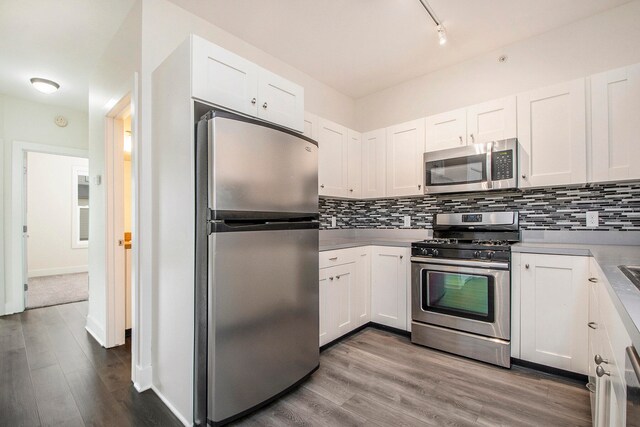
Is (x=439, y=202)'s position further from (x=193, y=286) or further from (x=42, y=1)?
(x=42, y=1)

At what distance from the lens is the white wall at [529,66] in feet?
7.40

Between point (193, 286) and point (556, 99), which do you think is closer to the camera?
point (193, 286)

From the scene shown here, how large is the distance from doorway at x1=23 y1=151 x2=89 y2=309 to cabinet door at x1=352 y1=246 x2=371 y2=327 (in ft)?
16.6

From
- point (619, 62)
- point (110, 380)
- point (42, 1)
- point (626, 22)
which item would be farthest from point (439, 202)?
point (42, 1)

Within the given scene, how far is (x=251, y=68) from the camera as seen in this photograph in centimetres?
191

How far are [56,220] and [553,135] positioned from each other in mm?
7953

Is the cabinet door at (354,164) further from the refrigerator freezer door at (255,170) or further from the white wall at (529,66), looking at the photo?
the refrigerator freezer door at (255,170)

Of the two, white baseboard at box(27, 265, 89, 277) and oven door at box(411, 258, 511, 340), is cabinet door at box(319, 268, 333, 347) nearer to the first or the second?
oven door at box(411, 258, 511, 340)

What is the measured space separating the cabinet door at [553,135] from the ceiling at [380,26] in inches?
23.9

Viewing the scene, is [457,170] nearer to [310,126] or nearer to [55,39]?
[310,126]

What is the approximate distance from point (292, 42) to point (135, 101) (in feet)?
4.78

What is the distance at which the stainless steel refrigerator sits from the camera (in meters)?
1.50

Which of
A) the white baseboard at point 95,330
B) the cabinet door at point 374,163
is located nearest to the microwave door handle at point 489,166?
the cabinet door at point 374,163

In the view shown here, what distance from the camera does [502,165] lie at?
2.41 meters
